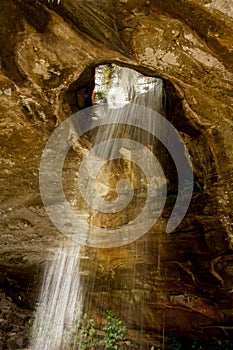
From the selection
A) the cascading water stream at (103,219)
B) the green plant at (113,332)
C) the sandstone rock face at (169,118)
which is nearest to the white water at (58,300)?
the cascading water stream at (103,219)

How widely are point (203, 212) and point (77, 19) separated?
3521 mm

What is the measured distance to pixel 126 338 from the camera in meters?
6.78

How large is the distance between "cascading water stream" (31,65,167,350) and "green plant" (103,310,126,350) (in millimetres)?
245

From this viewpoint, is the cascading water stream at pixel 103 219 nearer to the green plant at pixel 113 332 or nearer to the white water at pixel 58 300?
the white water at pixel 58 300

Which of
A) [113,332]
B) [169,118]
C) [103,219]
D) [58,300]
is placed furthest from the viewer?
[58,300]

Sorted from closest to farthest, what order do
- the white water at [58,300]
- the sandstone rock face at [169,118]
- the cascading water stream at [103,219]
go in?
the sandstone rock face at [169,118]
the cascading water stream at [103,219]
the white water at [58,300]

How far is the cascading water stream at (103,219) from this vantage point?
→ 231 inches

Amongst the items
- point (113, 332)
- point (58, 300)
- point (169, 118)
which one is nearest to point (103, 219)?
point (169, 118)

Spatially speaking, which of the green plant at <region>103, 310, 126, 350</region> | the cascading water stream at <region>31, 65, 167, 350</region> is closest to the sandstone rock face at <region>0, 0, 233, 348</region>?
the cascading water stream at <region>31, 65, 167, 350</region>

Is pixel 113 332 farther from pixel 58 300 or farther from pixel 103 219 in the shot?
pixel 103 219

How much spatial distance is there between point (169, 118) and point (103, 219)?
2.40 meters

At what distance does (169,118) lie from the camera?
546cm

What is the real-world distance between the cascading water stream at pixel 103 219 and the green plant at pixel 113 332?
9.7 inches

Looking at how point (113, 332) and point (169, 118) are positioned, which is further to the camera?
point (113, 332)
